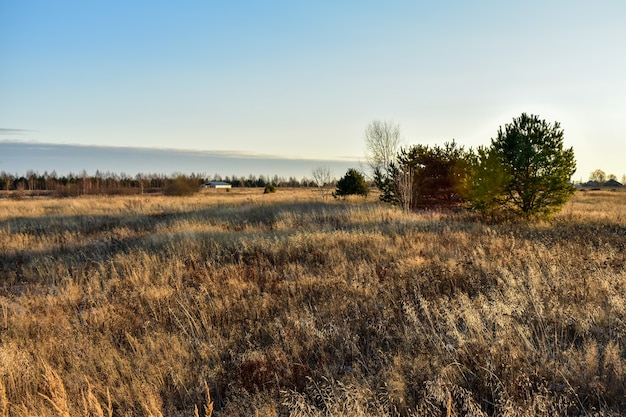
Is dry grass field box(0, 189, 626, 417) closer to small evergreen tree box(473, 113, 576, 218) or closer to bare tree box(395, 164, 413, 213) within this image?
small evergreen tree box(473, 113, 576, 218)

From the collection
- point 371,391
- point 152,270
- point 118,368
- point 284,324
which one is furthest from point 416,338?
point 152,270

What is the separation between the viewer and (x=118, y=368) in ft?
11.8

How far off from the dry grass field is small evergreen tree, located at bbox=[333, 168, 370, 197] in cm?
1924

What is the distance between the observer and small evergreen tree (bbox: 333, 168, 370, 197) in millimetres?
27172

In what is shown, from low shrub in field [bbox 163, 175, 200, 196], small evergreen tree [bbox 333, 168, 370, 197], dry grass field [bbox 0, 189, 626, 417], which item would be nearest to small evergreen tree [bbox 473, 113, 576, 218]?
dry grass field [bbox 0, 189, 626, 417]

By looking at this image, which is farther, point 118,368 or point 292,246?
point 292,246

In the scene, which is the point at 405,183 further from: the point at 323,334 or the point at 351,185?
the point at 323,334

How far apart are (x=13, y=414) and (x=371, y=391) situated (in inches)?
114

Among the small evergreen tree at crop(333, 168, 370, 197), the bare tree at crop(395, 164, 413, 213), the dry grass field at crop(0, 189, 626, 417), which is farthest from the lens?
the small evergreen tree at crop(333, 168, 370, 197)

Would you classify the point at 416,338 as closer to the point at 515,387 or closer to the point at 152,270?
the point at 515,387

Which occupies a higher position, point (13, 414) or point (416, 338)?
point (416, 338)

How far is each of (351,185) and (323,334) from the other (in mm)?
23570

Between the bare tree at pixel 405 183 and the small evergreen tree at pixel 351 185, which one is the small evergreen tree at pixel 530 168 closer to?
the bare tree at pixel 405 183

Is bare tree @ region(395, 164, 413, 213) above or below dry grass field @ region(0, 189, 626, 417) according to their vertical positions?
above
